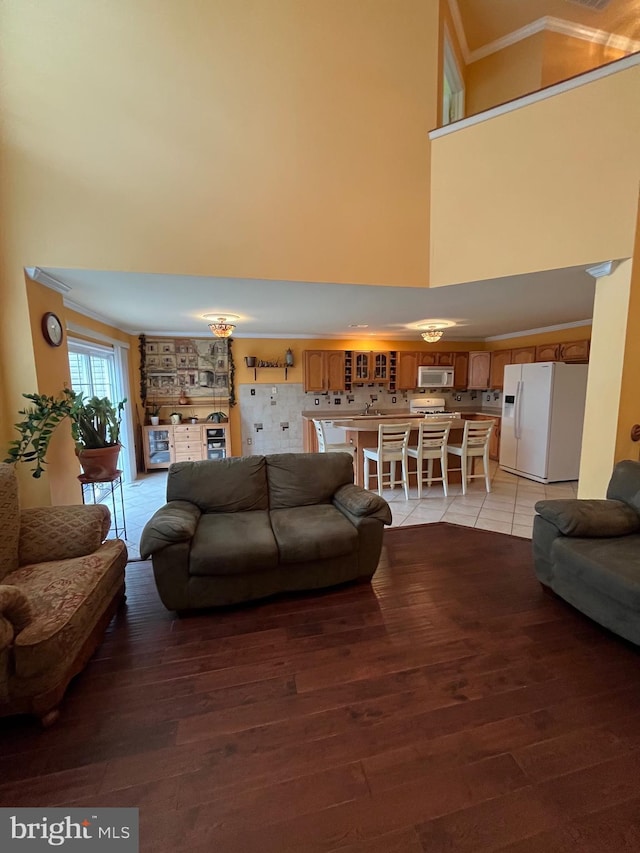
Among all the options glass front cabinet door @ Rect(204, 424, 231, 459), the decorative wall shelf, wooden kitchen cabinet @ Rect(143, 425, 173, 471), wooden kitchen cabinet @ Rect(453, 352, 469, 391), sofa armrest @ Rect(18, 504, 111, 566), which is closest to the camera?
sofa armrest @ Rect(18, 504, 111, 566)

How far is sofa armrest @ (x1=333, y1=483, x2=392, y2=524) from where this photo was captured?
8.05ft

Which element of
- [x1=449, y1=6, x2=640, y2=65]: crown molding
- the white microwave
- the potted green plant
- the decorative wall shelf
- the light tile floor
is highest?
[x1=449, y1=6, x2=640, y2=65]: crown molding

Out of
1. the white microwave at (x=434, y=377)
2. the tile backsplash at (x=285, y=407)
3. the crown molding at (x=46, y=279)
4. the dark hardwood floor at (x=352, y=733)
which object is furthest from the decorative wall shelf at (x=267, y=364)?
the dark hardwood floor at (x=352, y=733)

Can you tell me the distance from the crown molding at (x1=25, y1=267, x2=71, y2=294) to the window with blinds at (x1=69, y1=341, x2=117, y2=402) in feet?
3.10

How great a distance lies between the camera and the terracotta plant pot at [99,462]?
8.70 ft

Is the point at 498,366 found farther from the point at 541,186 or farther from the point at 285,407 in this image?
the point at 541,186

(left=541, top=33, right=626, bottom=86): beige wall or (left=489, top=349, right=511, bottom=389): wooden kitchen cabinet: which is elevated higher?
(left=541, top=33, right=626, bottom=86): beige wall

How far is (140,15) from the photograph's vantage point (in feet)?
7.95

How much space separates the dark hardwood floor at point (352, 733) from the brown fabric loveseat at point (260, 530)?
0.21 meters

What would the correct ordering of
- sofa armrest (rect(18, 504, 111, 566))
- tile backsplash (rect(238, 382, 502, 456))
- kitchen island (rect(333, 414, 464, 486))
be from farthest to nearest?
tile backsplash (rect(238, 382, 502, 456))
kitchen island (rect(333, 414, 464, 486))
sofa armrest (rect(18, 504, 111, 566))

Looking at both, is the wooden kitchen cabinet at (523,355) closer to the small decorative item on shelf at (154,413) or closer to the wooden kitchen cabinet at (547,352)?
the wooden kitchen cabinet at (547,352)

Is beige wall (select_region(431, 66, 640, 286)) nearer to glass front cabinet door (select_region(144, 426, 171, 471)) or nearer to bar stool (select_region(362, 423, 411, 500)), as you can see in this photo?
bar stool (select_region(362, 423, 411, 500))

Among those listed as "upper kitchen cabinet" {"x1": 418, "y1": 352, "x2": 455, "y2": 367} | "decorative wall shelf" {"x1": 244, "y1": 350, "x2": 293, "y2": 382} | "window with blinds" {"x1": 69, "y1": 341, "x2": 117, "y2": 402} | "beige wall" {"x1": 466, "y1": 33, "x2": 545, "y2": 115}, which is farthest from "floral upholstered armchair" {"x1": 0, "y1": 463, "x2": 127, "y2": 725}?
"upper kitchen cabinet" {"x1": 418, "y1": 352, "x2": 455, "y2": 367}

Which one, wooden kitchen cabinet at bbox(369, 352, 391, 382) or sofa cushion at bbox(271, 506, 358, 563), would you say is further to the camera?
wooden kitchen cabinet at bbox(369, 352, 391, 382)
